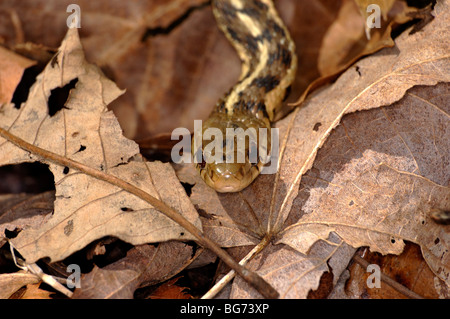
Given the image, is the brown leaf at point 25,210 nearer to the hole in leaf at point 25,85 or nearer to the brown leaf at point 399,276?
the hole in leaf at point 25,85

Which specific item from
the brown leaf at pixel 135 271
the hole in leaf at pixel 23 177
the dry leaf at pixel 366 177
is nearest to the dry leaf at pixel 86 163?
the brown leaf at pixel 135 271

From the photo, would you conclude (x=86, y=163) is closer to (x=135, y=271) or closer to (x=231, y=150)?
(x=135, y=271)

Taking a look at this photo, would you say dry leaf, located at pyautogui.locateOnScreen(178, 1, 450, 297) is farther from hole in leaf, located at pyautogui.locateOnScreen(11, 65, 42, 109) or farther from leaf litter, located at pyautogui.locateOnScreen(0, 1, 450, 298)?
hole in leaf, located at pyautogui.locateOnScreen(11, 65, 42, 109)

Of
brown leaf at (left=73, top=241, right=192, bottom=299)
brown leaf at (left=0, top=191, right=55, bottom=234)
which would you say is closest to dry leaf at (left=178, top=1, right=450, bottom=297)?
brown leaf at (left=73, top=241, right=192, bottom=299)

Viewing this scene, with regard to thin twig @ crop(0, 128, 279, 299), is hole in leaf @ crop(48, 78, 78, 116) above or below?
above
